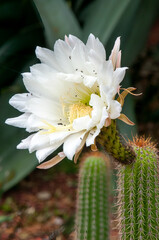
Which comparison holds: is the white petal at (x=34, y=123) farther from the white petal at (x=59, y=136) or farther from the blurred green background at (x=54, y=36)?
the blurred green background at (x=54, y=36)

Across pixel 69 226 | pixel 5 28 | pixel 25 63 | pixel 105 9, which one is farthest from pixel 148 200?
pixel 5 28

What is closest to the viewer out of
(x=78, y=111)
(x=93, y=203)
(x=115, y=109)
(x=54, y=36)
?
(x=115, y=109)

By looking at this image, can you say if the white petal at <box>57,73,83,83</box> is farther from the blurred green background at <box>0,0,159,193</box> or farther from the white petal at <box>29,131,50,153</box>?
the blurred green background at <box>0,0,159,193</box>

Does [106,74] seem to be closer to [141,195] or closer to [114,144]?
[114,144]

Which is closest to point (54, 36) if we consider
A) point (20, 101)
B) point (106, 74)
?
point (20, 101)

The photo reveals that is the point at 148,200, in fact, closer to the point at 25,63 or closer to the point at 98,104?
the point at 98,104

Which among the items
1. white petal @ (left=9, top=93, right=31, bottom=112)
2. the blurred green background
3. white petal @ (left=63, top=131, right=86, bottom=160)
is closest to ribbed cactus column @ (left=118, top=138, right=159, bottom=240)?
white petal @ (left=63, top=131, right=86, bottom=160)
